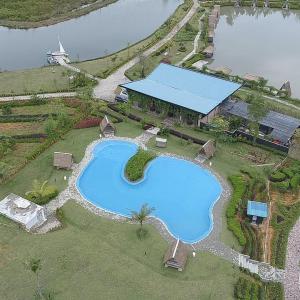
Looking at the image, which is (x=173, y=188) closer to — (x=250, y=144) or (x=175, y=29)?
(x=250, y=144)

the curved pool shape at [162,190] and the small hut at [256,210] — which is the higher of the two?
the small hut at [256,210]

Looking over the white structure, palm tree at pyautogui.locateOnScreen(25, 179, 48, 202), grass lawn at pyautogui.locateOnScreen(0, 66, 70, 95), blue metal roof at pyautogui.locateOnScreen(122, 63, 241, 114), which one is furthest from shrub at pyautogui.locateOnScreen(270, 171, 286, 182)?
grass lawn at pyautogui.locateOnScreen(0, 66, 70, 95)

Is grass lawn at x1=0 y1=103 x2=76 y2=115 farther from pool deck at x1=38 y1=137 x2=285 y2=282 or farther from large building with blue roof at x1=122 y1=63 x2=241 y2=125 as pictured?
pool deck at x1=38 y1=137 x2=285 y2=282

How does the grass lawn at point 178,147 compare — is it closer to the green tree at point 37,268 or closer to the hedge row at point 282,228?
the hedge row at point 282,228

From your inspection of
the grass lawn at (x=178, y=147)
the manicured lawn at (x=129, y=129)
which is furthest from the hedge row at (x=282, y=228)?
the manicured lawn at (x=129, y=129)

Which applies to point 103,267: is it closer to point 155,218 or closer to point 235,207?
point 155,218

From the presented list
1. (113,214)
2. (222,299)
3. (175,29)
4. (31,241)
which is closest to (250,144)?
(113,214)
